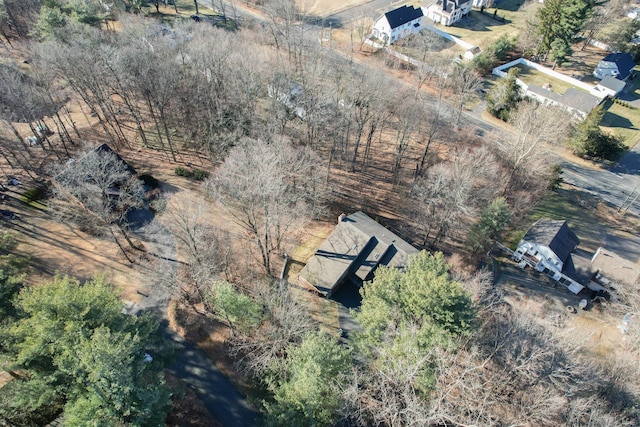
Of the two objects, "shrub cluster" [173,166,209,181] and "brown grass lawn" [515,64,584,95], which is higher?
"brown grass lawn" [515,64,584,95]

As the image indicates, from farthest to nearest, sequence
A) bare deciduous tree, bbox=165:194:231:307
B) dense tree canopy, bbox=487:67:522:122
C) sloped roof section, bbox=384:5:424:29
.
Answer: sloped roof section, bbox=384:5:424:29, dense tree canopy, bbox=487:67:522:122, bare deciduous tree, bbox=165:194:231:307

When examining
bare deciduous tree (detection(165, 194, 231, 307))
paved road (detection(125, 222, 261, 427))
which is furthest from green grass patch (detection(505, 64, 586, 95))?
paved road (detection(125, 222, 261, 427))

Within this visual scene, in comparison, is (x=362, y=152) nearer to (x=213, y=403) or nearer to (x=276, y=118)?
(x=276, y=118)

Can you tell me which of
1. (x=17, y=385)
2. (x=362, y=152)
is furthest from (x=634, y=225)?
(x=17, y=385)

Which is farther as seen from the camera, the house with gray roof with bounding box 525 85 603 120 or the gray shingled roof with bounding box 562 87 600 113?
the gray shingled roof with bounding box 562 87 600 113

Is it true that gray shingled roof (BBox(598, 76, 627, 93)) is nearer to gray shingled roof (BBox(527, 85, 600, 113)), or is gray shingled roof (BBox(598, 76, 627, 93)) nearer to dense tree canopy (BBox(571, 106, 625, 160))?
gray shingled roof (BBox(527, 85, 600, 113))

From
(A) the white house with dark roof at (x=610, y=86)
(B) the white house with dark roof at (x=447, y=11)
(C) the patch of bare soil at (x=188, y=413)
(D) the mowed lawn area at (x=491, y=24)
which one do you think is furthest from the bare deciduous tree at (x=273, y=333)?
(B) the white house with dark roof at (x=447, y=11)
